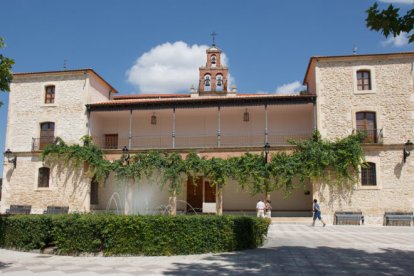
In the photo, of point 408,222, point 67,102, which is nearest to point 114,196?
point 67,102

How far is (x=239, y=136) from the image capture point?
2102cm

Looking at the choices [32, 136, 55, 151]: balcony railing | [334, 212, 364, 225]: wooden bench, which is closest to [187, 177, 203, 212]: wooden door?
[334, 212, 364, 225]: wooden bench

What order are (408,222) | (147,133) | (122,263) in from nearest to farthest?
1. (122,263)
2. (408,222)
3. (147,133)

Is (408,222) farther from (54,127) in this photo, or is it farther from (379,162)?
(54,127)

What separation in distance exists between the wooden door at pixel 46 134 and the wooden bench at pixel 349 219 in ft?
47.9

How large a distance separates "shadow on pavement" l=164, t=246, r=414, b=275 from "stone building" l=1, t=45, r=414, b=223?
28.3 ft

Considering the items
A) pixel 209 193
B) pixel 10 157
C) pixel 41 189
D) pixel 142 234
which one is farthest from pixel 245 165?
pixel 10 157

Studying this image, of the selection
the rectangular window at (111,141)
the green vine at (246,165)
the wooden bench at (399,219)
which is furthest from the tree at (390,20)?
the rectangular window at (111,141)

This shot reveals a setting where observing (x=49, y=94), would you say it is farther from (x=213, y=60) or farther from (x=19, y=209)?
(x=213, y=60)

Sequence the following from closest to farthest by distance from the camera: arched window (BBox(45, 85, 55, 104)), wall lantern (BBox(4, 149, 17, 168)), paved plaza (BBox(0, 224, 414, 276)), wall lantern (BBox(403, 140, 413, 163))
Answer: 1. paved plaza (BBox(0, 224, 414, 276))
2. wall lantern (BBox(403, 140, 413, 163))
3. wall lantern (BBox(4, 149, 17, 168))
4. arched window (BBox(45, 85, 55, 104))

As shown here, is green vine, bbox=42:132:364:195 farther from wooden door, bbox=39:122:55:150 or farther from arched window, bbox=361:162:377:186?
wooden door, bbox=39:122:55:150

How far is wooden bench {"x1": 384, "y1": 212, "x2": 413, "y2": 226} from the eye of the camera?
16281mm

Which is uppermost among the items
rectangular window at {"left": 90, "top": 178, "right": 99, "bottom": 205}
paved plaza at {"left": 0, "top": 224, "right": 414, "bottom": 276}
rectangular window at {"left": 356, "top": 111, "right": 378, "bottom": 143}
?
rectangular window at {"left": 356, "top": 111, "right": 378, "bottom": 143}

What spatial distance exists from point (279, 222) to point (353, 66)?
314 inches
